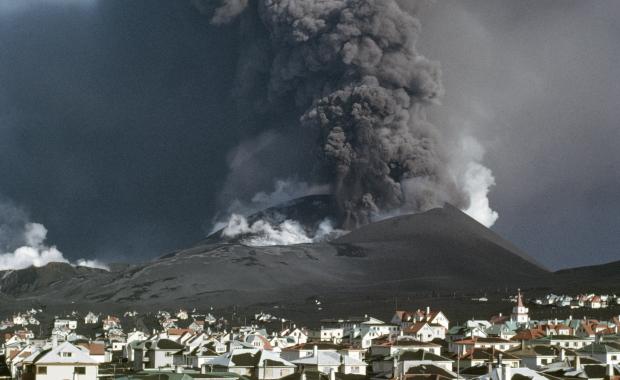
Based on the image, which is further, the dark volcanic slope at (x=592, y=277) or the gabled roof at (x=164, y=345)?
the dark volcanic slope at (x=592, y=277)

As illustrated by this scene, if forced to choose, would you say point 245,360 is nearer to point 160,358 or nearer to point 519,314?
point 160,358

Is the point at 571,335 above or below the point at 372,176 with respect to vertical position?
below

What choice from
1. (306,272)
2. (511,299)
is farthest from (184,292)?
(511,299)

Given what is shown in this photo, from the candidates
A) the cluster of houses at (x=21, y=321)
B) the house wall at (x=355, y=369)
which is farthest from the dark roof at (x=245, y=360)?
the cluster of houses at (x=21, y=321)

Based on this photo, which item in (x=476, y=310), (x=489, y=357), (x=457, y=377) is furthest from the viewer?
(x=476, y=310)

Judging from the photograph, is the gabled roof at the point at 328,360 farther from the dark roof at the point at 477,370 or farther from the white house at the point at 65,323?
the white house at the point at 65,323

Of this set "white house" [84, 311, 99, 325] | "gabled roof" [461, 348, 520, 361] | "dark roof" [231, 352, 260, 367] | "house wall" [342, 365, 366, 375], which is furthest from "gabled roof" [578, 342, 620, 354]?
"white house" [84, 311, 99, 325]

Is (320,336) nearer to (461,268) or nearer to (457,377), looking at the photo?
(457,377)
